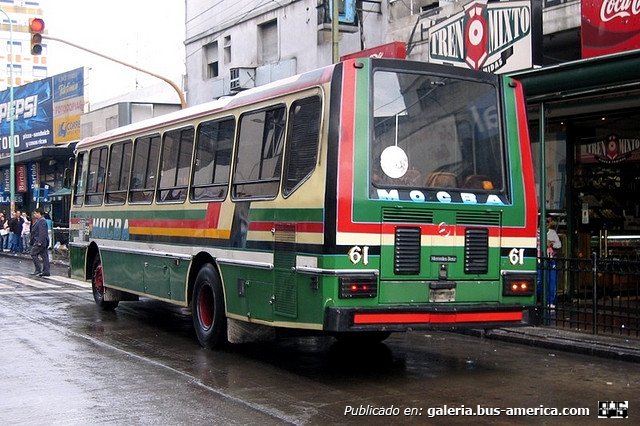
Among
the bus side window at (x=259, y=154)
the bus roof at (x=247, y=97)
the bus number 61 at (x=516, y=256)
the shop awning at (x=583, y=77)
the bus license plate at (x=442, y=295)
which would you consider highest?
the shop awning at (x=583, y=77)

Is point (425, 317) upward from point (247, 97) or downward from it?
downward

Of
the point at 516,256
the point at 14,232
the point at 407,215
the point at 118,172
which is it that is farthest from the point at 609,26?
the point at 14,232

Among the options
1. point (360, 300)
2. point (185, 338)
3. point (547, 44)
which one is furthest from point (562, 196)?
point (360, 300)

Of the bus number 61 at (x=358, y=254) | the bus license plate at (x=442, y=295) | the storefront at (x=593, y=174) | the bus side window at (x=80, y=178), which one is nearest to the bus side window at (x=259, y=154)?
the bus number 61 at (x=358, y=254)

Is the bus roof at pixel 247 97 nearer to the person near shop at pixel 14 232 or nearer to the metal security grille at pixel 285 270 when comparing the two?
the metal security grille at pixel 285 270

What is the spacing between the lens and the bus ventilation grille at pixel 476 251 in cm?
927

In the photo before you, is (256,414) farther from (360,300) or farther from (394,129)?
(394,129)

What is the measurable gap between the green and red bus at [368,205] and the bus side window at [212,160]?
3 centimetres

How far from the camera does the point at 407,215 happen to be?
8914 mm

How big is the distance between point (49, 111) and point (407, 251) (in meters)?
42.0

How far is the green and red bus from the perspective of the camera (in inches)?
341

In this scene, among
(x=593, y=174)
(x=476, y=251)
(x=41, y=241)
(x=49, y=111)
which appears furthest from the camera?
(x=49, y=111)

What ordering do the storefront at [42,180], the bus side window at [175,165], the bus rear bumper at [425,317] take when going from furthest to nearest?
the storefront at [42,180]
the bus side window at [175,165]
the bus rear bumper at [425,317]

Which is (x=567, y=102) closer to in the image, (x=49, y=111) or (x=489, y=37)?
(x=489, y=37)
